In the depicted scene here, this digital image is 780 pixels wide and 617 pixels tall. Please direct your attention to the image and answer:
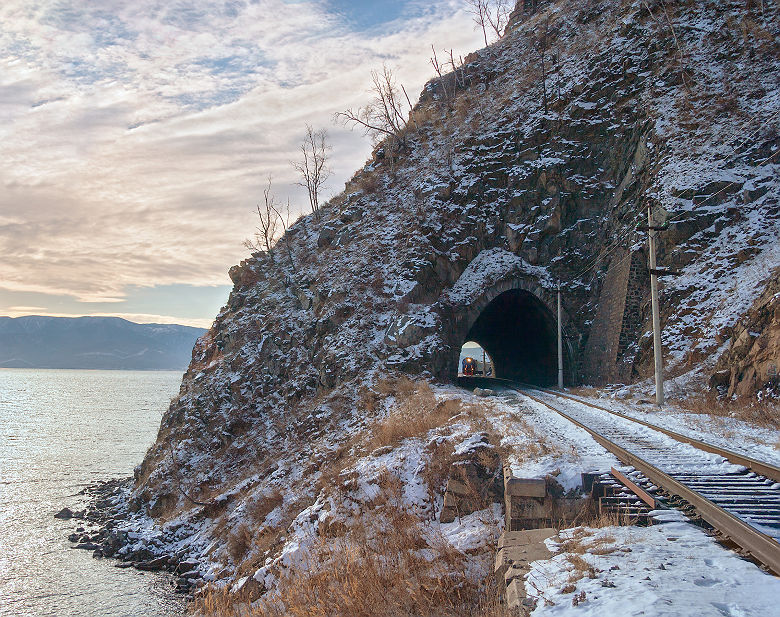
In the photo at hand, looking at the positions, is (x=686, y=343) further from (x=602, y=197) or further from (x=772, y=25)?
(x=772, y=25)

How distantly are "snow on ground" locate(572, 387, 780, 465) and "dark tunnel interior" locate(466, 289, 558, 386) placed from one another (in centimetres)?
1528

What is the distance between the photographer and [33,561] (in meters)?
22.8

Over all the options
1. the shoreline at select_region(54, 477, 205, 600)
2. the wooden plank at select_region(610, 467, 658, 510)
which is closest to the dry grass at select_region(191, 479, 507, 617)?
the wooden plank at select_region(610, 467, 658, 510)

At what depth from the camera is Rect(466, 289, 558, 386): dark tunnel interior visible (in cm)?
3500

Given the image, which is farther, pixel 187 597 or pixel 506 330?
pixel 506 330

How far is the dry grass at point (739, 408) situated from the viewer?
14102 millimetres

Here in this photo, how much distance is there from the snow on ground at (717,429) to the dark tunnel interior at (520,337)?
602 inches

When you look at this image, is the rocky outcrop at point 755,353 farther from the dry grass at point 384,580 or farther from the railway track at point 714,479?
the dry grass at point 384,580

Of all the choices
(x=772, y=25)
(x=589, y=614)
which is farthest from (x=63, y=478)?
(x=772, y=25)

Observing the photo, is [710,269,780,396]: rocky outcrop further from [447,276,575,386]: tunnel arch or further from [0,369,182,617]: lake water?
[0,369,182,617]: lake water

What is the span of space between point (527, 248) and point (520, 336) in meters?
11.0

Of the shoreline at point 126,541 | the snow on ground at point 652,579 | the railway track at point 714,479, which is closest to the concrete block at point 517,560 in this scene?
the snow on ground at point 652,579

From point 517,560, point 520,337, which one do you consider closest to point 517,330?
point 520,337

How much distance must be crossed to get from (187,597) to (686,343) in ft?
67.7
